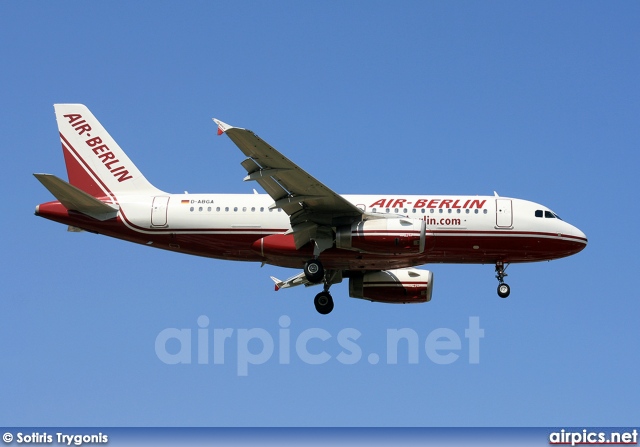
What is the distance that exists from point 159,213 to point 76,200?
136 inches

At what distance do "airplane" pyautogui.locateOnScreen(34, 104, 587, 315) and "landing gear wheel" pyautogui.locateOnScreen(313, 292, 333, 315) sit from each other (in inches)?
2.1

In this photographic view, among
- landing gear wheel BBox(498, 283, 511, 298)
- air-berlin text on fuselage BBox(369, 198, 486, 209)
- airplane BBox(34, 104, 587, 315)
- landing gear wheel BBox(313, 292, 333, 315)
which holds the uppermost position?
air-berlin text on fuselage BBox(369, 198, 486, 209)

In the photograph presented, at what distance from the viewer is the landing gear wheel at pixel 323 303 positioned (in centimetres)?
5497

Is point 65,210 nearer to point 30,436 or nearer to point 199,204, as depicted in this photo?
point 199,204

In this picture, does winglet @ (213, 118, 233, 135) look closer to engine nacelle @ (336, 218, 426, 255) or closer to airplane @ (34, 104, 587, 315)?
airplane @ (34, 104, 587, 315)

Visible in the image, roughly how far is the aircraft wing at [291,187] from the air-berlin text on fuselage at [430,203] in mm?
2300

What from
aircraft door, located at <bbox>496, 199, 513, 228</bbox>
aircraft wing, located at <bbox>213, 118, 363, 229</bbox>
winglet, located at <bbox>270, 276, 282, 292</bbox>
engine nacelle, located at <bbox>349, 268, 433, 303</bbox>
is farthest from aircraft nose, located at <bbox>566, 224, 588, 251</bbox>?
winglet, located at <bbox>270, 276, 282, 292</bbox>

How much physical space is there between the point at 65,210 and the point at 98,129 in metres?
5.16

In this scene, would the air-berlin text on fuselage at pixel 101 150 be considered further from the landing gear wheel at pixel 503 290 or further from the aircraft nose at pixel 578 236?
the aircraft nose at pixel 578 236

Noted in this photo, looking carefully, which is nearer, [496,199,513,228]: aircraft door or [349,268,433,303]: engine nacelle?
[496,199,513,228]: aircraft door

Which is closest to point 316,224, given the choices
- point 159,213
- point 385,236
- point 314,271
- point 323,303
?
point 314,271

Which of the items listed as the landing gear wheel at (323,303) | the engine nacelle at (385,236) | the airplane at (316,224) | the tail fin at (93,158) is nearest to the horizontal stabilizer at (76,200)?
the airplane at (316,224)

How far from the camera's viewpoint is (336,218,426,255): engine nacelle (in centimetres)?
4988

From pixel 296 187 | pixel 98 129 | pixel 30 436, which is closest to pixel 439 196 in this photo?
pixel 296 187
